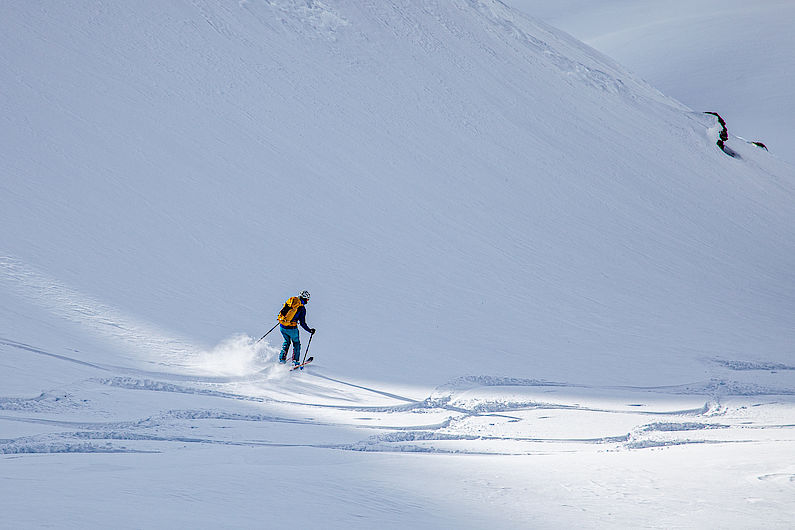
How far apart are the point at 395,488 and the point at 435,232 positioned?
12.7 meters

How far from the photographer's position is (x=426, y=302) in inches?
577

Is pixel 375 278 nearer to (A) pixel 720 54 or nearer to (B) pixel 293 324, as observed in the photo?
(B) pixel 293 324

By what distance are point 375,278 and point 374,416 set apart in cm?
630

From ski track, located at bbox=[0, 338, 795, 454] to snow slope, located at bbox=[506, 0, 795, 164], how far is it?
46412 mm

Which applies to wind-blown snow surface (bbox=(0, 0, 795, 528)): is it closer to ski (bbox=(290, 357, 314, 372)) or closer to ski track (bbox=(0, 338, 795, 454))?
ski track (bbox=(0, 338, 795, 454))

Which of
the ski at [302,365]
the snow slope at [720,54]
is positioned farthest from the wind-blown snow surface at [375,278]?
the snow slope at [720,54]

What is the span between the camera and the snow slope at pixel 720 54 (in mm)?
56594

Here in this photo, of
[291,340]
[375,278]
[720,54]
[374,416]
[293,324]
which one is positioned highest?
[720,54]

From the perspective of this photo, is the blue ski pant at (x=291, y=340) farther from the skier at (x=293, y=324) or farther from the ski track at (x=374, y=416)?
the ski track at (x=374, y=416)

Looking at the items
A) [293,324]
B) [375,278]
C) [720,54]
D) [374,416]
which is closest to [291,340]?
[293,324]

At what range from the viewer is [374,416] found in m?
9.04

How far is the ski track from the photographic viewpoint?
7266mm

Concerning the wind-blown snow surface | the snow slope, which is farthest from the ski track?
the snow slope

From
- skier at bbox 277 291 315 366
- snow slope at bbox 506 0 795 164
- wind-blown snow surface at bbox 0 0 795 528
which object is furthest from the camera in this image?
snow slope at bbox 506 0 795 164
